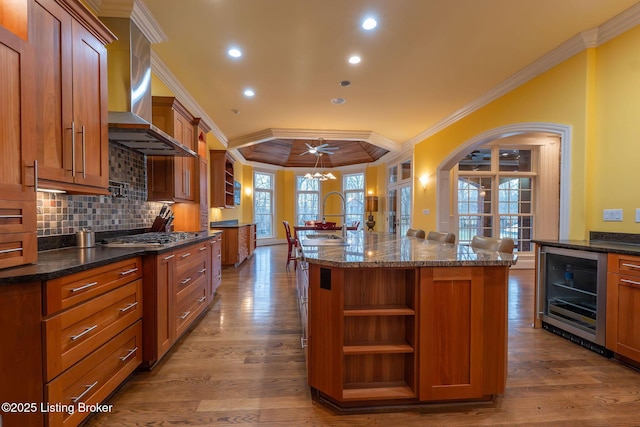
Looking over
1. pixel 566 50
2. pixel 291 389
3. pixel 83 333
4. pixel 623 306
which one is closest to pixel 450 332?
pixel 291 389

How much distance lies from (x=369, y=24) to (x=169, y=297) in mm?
2967

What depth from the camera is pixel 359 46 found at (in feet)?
9.79

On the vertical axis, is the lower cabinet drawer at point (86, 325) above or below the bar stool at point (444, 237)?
below

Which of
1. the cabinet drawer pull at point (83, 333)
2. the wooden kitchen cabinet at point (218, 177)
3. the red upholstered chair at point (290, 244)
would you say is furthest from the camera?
the wooden kitchen cabinet at point (218, 177)

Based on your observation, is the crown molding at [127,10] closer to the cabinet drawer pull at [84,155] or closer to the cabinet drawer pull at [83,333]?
the cabinet drawer pull at [84,155]

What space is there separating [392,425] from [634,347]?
200 cm

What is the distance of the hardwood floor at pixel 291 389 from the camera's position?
1595 millimetres

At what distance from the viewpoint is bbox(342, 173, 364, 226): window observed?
→ 974cm

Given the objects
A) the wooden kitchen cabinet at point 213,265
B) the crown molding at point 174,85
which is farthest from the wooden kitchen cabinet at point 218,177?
the wooden kitchen cabinet at point 213,265

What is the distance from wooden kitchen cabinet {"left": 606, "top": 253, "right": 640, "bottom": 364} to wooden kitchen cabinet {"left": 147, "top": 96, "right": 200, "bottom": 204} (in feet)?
13.9

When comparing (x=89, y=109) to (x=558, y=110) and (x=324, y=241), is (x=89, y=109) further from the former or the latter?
(x=558, y=110)

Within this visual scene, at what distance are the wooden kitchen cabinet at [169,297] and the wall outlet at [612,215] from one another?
3.91 metres

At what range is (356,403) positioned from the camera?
65.6 inches

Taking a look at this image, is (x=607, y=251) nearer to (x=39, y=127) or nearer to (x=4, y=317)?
(x=4, y=317)
